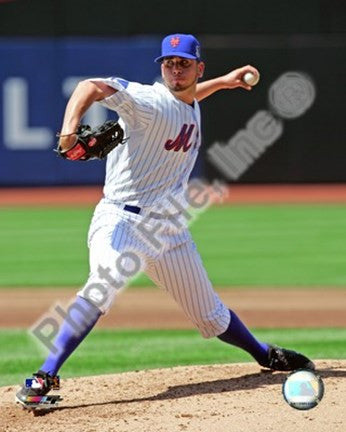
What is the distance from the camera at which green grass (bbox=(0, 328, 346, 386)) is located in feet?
23.3

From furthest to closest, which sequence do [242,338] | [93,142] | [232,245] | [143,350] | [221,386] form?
[232,245] < [143,350] < [242,338] < [221,386] < [93,142]

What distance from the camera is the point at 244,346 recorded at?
587 cm

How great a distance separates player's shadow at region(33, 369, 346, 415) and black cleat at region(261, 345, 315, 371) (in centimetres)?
4

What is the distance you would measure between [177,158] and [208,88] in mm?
802

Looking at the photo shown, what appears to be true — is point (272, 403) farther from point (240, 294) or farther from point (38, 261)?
point (38, 261)

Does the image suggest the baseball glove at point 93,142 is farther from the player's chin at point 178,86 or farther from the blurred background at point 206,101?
the blurred background at point 206,101

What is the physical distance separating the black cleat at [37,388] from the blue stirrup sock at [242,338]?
1.06 metres

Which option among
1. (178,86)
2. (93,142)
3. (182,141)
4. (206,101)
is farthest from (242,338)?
(206,101)

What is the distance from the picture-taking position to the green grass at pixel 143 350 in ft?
23.3

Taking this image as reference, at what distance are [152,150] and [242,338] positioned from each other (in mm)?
1190

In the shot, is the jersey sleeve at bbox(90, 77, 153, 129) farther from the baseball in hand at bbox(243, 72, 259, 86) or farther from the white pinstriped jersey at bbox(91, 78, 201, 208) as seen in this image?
the baseball in hand at bbox(243, 72, 259, 86)

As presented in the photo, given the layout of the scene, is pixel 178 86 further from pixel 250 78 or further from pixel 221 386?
pixel 221 386

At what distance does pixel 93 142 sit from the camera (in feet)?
15.9

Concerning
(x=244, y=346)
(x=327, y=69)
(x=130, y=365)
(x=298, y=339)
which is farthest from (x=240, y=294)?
(x=327, y=69)
